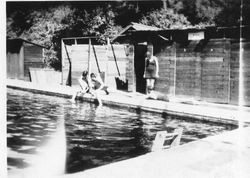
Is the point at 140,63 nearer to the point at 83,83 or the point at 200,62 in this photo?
the point at 200,62

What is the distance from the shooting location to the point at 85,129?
6285mm

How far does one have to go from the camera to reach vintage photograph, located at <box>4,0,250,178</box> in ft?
13.9

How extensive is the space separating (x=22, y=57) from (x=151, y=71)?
5.23 metres

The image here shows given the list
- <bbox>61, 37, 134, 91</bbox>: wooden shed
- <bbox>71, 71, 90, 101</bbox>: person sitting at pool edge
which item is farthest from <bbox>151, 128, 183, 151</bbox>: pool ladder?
<bbox>71, 71, 90, 101</bbox>: person sitting at pool edge

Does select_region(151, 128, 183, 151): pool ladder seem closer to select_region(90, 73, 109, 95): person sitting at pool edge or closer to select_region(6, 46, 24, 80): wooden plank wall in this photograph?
select_region(6, 46, 24, 80): wooden plank wall

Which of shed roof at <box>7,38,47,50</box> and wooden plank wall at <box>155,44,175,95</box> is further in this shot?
wooden plank wall at <box>155,44,175,95</box>

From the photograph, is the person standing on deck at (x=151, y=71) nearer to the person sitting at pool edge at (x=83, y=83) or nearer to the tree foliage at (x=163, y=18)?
the person sitting at pool edge at (x=83, y=83)

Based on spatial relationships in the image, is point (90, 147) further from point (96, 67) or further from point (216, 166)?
point (96, 67)

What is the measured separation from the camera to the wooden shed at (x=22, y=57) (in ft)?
14.9

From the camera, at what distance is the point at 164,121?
7125 mm

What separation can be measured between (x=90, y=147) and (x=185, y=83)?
504 cm

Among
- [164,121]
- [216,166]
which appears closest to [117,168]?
[216,166]

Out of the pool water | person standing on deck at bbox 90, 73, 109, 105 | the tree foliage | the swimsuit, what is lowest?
the pool water

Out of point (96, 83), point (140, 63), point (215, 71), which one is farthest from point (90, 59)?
point (140, 63)
